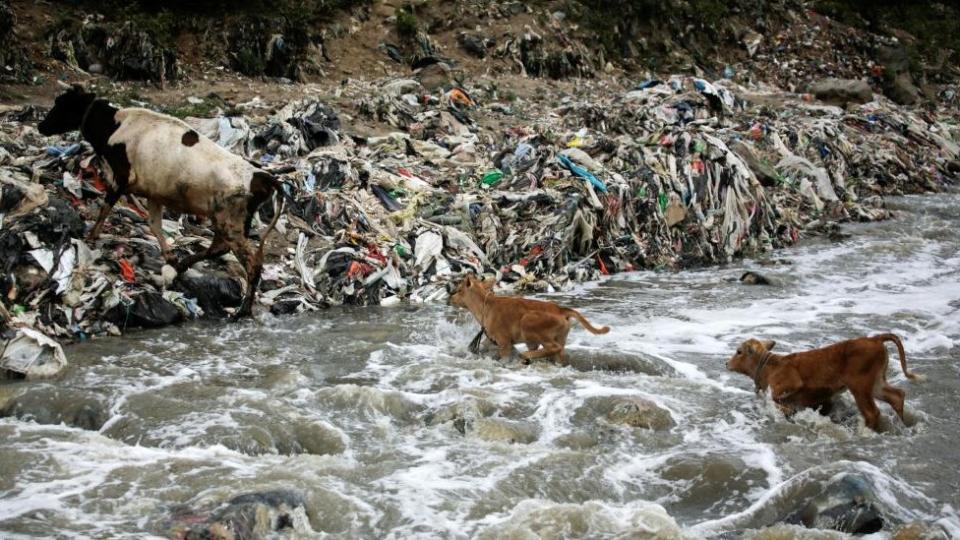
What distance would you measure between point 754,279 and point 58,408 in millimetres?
7864

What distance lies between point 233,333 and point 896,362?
5955mm

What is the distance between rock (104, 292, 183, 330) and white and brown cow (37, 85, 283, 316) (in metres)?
0.48

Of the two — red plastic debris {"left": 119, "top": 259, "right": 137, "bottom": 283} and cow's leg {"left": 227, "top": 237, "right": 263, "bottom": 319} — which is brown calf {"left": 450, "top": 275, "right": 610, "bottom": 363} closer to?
cow's leg {"left": 227, "top": 237, "right": 263, "bottom": 319}

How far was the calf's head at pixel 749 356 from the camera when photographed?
275 inches

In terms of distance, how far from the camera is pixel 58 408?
644cm

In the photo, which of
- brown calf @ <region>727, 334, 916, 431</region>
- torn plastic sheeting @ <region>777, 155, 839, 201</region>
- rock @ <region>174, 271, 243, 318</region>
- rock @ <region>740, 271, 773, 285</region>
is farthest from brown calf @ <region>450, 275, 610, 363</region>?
torn plastic sheeting @ <region>777, 155, 839, 201</region>

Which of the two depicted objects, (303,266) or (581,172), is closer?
(303,266)

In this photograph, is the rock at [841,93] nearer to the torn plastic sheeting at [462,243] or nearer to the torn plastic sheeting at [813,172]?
the torn plastic sheeting at [813,172]

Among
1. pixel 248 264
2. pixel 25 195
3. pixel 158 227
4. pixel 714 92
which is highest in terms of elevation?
pixel 714 92

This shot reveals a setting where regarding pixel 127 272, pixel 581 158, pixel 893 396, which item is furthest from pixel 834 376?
pixel 581 158

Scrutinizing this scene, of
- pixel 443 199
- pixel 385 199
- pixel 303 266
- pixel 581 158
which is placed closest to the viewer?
pixel 303 266

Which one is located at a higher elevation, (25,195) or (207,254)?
(25,195)

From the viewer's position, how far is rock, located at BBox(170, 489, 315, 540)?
4812 millimetres

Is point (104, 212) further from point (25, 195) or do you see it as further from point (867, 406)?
point (867, 406)
